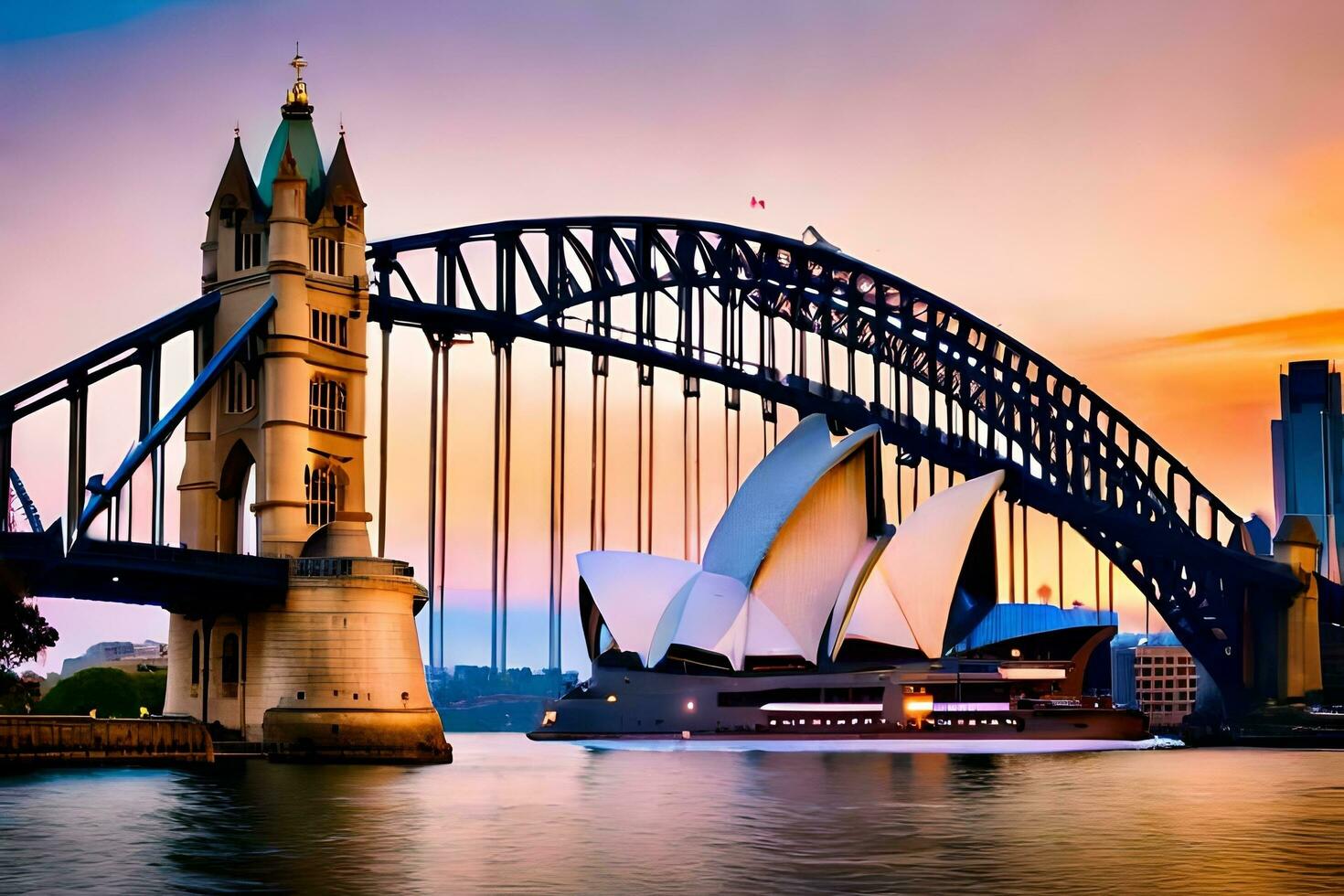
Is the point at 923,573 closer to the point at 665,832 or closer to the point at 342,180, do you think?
the point at 342,180

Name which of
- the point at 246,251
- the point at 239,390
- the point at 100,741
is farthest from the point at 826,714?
the point at 100,741

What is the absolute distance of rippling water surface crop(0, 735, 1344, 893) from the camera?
35875mm

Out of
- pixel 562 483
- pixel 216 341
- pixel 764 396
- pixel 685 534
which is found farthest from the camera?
pixel 764 396

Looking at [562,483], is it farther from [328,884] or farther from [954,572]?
[328,884]

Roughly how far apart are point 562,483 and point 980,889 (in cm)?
4802

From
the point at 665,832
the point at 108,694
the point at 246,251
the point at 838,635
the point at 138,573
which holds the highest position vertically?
the point at 246,251

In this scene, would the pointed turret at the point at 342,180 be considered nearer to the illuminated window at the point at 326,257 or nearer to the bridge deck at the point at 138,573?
the illuminated window at the point at 326,257

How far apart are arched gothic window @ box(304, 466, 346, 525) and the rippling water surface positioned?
32.0 feet

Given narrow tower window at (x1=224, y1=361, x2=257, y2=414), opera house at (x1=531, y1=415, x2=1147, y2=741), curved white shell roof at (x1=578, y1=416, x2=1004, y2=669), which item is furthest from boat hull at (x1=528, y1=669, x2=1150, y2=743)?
narrow tower window at (x1=224, y1=361, x2=257, y2=414)

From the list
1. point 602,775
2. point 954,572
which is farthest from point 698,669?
point 602,775

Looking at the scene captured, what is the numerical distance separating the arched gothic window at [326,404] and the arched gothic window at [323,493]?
1584mm

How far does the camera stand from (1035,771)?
73.3 meters

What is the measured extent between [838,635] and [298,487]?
121 ft

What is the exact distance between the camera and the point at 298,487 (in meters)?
73.7
